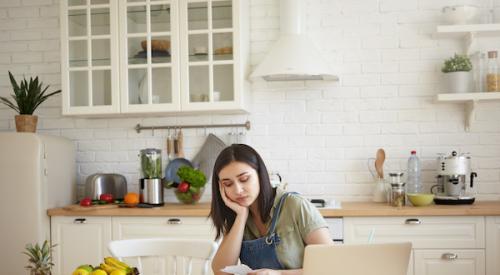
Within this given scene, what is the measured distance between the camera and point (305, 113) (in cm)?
410

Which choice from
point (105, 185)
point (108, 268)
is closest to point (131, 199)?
point (105, 185)

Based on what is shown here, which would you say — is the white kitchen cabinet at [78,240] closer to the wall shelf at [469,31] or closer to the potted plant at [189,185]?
the potted plant at [189,185]

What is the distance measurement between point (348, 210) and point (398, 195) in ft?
1.19

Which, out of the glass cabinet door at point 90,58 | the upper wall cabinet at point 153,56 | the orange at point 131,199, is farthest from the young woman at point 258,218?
the glass cabinet door at point 90,58

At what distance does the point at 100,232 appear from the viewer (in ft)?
12.4

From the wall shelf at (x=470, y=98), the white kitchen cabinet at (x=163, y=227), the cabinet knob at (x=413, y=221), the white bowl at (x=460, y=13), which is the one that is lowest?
the white kitchen cabinet at (x=163, y=227)

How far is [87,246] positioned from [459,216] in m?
2.36

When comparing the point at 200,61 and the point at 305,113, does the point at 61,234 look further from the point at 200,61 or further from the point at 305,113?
the point at 305,113

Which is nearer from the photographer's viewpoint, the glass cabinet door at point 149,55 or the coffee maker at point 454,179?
the coffee maker at point 454,179

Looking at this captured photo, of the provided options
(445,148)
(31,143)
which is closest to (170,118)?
(31,143)

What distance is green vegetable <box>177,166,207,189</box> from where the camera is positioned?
3.90 meters

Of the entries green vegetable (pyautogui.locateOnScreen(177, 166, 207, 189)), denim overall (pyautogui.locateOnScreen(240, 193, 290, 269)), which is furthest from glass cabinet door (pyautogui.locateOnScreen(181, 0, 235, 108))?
denim overall (pyautogui.locateOnScreen(240, 193, 290, 269))

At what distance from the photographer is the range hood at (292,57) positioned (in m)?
3.74

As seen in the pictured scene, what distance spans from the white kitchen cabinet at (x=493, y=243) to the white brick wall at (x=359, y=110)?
552 millimetres
